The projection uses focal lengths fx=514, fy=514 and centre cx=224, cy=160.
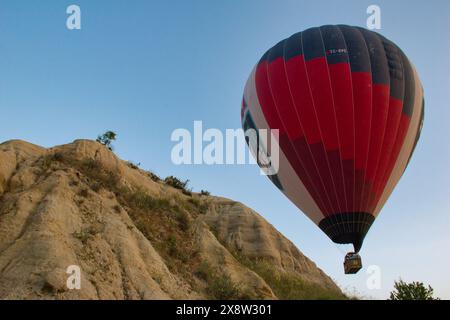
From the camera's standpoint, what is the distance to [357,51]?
83.6ft

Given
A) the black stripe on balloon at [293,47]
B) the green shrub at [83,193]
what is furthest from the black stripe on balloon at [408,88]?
the green shrub at [83,193]

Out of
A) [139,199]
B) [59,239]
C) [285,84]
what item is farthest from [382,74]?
[59,239]

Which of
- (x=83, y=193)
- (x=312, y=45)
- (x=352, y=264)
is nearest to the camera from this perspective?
(x=83, y=193)

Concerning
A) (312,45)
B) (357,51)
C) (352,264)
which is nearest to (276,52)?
(312,45)

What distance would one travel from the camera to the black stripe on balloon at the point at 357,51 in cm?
2508

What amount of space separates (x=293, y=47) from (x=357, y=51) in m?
3.24

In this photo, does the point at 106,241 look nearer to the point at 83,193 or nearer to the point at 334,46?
the point at 83,193

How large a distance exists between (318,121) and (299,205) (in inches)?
171

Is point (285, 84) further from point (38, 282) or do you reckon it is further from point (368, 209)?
point (38, 282)

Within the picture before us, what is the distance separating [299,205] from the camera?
84.1ft

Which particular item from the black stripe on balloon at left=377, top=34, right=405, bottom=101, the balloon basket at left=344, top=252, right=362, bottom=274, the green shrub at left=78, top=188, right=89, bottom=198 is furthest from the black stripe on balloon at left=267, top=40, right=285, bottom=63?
the green shrub at left=78, top=188, right=89, bottom=198

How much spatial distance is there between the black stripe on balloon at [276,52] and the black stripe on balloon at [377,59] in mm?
4297

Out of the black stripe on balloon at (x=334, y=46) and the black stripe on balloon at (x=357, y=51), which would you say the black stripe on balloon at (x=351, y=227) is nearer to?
the black stripe on balloon at (x=357, y=51)
